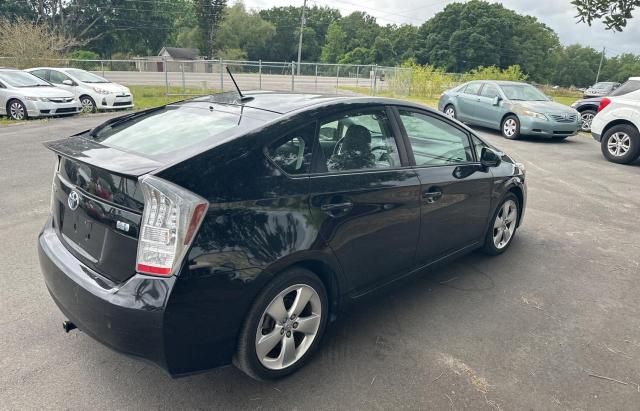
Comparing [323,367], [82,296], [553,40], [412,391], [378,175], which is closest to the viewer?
[82,296]

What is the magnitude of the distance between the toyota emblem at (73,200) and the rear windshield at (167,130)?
36cm

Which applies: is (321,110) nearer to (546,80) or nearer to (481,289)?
(481,289)

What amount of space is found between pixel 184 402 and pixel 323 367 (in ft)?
2.76

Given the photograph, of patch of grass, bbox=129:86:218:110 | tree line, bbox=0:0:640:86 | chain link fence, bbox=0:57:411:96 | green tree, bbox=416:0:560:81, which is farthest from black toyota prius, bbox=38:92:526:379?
green tree, bbox=416:0:560:81

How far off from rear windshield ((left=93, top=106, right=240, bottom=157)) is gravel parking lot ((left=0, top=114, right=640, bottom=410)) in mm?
1327

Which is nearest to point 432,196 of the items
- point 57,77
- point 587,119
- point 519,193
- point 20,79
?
point 519,193

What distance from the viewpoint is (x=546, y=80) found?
253 ft

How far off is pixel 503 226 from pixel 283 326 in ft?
9.66

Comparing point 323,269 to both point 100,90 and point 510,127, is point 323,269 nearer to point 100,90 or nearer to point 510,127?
point 510,127

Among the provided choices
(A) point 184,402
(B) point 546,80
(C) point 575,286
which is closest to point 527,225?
(C) point 575,286

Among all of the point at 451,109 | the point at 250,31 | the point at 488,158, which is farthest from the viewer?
the point at 250,31

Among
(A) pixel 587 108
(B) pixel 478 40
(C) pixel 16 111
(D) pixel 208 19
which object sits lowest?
(C) pixel 16 111

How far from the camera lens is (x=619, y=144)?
992 centimetres

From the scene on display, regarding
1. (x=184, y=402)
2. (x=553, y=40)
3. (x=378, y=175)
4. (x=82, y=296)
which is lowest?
(x=184, y=402)
